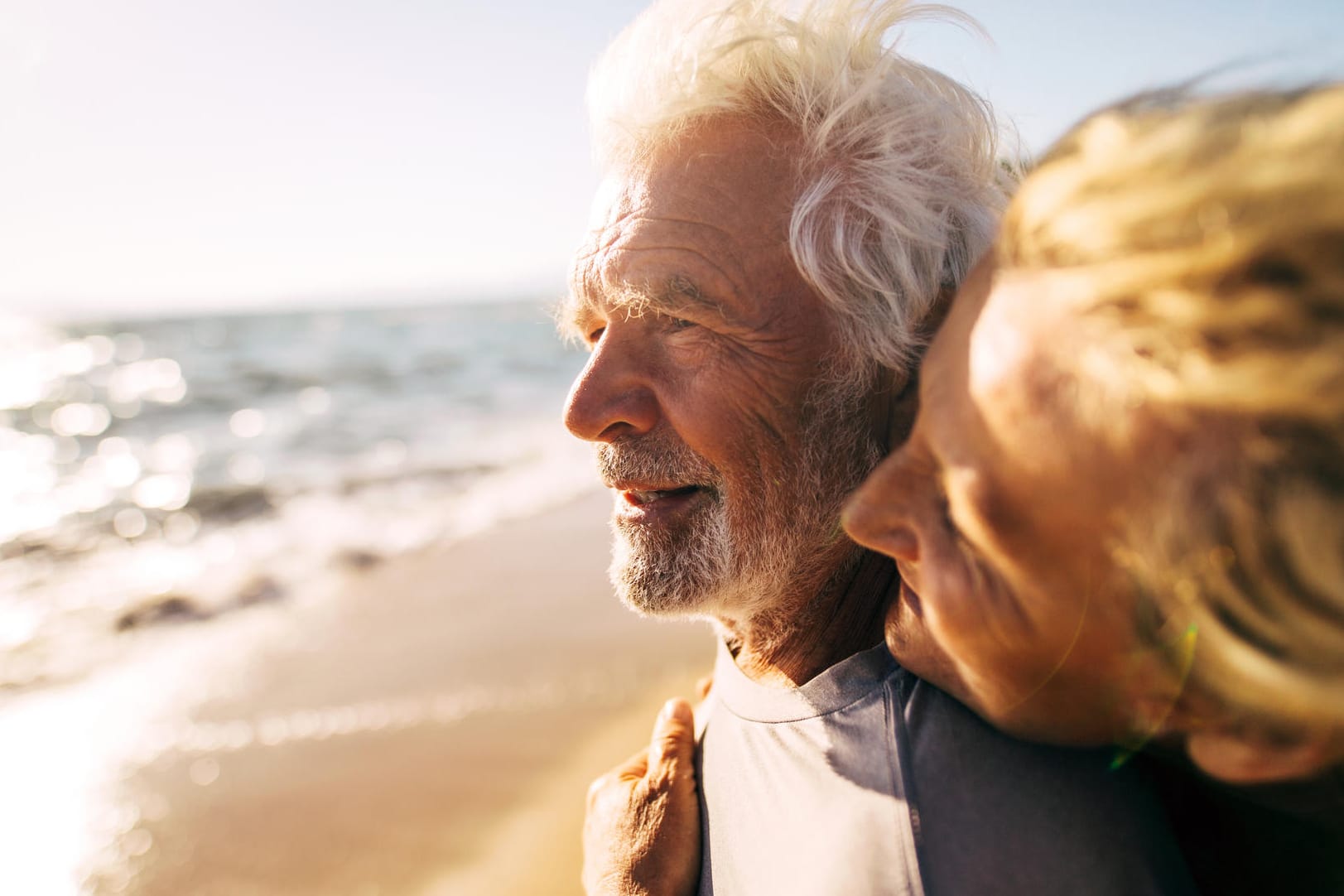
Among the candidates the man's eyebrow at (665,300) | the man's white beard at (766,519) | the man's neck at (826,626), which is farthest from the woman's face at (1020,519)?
the man's eyebrow at (665,300)

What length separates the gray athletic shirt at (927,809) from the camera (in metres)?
1.14

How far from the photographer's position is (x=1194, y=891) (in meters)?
1.16

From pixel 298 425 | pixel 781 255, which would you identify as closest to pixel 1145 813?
pixel 781 255

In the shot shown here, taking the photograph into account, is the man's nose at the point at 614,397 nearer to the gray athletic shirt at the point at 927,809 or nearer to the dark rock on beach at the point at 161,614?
the gray athletic shirt at the point at 927,809

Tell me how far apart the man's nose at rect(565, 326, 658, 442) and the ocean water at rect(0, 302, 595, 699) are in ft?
3.06

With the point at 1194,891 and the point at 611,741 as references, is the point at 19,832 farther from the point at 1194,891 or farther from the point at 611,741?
the point at 1194,891

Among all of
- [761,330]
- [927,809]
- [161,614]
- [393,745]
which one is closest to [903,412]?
[761,330]

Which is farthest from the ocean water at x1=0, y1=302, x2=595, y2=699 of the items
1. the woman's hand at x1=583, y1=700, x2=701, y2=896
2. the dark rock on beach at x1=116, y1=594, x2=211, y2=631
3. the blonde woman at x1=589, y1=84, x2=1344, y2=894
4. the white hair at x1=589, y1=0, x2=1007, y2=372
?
the blonde woman at x1=589, y1=84, x2=1344, y2=894

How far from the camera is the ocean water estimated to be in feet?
20.0

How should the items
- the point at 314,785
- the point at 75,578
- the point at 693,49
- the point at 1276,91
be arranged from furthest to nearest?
the point at 75,578, the point at 314,785, the point at 693,49, the point at 1276,91

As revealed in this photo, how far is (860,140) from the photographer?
1851 mm

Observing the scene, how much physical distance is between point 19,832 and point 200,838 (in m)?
0.79

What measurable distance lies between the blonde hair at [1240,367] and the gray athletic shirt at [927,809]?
0.35 metres

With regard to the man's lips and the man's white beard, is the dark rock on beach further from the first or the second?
the man's white beard
